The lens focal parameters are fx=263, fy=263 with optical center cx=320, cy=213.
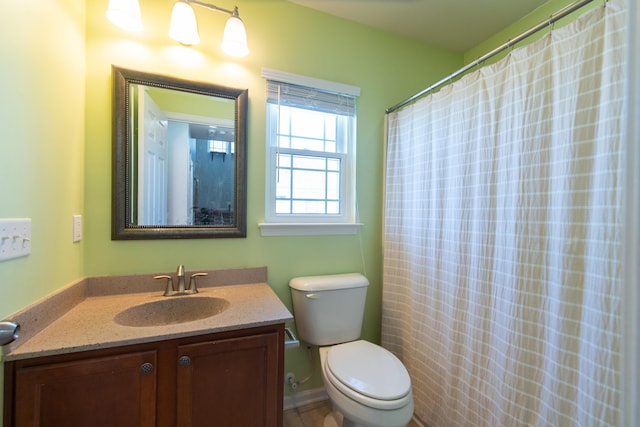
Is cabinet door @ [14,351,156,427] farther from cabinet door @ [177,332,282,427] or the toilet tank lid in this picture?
the toilet tank lid

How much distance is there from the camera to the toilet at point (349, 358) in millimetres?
1079

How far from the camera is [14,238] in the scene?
0.80 m

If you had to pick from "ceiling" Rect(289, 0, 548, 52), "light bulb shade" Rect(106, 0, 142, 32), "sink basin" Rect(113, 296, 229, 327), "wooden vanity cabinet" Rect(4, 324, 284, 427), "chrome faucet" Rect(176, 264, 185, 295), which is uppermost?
"ceiling" Rect(289, 0, 548, 52)

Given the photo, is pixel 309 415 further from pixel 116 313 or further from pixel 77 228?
pixel 77 228

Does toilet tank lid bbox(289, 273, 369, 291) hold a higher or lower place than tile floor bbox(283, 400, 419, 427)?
higher

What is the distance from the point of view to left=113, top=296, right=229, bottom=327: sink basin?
1167 millimetres

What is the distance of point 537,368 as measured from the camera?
98 cm

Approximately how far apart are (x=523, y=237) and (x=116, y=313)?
1666 millimetres

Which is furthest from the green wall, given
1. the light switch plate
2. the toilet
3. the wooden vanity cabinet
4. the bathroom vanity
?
the wooden vanity cabinet

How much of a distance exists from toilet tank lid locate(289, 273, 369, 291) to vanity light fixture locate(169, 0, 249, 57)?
4.23ft

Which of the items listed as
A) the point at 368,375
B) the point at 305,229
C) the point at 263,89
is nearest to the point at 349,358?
the point at 368,375

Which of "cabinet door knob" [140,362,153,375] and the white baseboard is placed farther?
the white baseboard

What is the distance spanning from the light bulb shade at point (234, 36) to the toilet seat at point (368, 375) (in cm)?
166

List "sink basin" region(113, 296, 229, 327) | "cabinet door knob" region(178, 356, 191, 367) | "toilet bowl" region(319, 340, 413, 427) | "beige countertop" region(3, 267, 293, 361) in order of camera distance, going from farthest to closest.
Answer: "sink basin" region(113, 296, 229, 327) < "toilet bowl" region(319, 340, 413, 427) < "cabinet door knob" region(178, 356, 191, 367) < "beige countertop" region(3, 267, 293, 361)
